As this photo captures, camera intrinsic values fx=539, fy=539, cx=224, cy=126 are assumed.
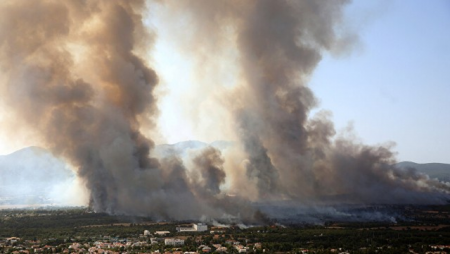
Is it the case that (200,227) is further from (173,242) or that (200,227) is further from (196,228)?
(173,242)

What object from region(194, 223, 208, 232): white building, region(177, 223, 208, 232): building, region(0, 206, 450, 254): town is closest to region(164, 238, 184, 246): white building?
region(0, 206, 450, 254): town

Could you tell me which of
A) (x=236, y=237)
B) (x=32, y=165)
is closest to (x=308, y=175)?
(x=236, y=237)

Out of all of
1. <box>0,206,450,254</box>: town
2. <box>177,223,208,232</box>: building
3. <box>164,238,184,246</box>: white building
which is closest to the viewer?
<box>0,206,450,254</box>: town

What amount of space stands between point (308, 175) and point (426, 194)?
62.4ft

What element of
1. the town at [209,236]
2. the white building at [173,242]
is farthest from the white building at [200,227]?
the white building at [173,242]

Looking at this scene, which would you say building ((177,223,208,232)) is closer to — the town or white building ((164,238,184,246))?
the town

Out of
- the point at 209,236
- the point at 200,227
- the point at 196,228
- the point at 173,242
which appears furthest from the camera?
the point at 196,228

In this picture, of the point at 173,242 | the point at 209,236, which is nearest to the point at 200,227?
the point at 209,236

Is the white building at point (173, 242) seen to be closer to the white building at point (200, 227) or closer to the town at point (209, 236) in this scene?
the town at point (209, 236)

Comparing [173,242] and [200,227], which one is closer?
[173,242]

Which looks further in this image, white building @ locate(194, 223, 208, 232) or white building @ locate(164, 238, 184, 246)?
white building @ locate(194, 223, 208, 232)

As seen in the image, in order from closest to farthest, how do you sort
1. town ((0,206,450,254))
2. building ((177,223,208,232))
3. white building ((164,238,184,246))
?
town ((0,206,450,254)) < white building ((164,238,184,246)) < building ((177,223,208,232))

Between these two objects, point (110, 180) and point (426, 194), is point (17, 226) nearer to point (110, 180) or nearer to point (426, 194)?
point (110, 180)

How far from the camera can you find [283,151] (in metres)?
60.7
